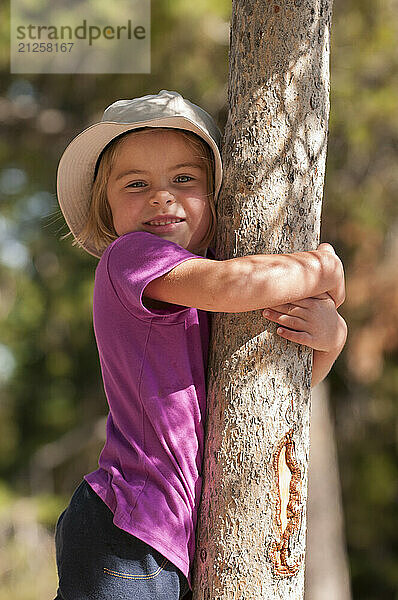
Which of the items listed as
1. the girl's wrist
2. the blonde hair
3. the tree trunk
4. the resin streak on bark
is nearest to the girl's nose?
the blonde hair

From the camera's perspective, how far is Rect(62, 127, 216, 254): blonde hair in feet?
5.49

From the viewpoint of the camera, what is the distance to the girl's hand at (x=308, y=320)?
151cm

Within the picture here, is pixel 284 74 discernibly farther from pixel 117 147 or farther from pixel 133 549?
pixel 133 549

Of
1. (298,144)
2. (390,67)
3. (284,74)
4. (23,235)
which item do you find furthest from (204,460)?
(23,235)

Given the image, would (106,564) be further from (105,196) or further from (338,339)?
(105,196)

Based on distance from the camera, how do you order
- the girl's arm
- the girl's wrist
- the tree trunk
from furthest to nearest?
the tree trunk → the girl's wrist → the girl's arm

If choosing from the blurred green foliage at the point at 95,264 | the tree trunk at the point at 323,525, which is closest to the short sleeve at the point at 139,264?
the blurred green foliage at the point at 95,264

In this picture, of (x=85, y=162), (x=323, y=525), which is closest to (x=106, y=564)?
(x=85, y=162)

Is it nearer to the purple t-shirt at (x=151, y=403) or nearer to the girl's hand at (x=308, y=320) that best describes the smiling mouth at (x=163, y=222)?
the purple t-shirt at (x=151, y=403)

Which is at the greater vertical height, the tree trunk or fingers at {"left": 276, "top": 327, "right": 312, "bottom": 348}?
fingers at {"left": 276, "top": 327, "right": 312, "bottom": 348}

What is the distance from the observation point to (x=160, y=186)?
64.4 inches

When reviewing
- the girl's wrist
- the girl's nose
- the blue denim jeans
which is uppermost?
the girl's nose

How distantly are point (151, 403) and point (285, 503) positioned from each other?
0.31 meters

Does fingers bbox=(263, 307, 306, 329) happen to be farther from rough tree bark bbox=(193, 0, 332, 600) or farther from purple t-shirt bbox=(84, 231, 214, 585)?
purple t-shirt bbox=(84, 231, 214, 585)
